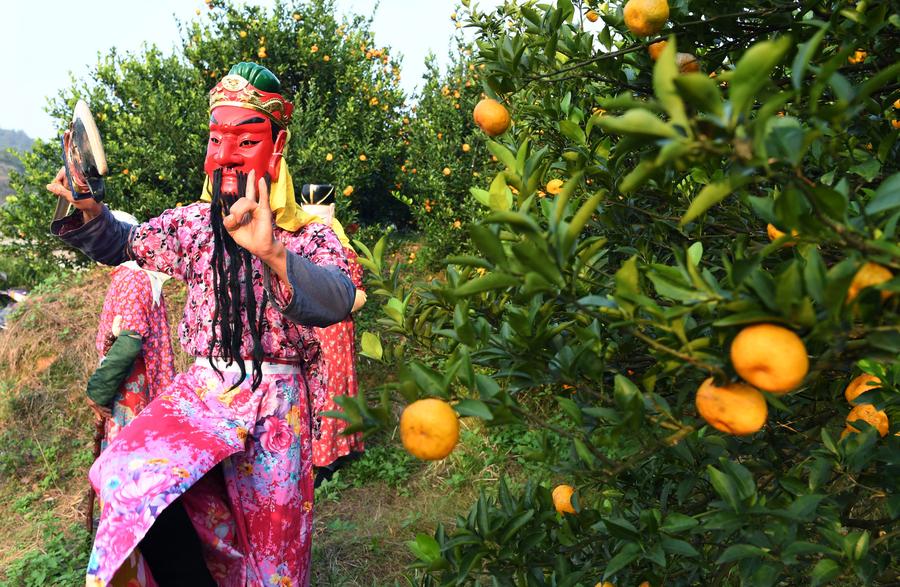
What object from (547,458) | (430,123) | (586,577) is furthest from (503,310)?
(430,123)

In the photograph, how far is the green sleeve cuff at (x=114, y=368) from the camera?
2887 mm

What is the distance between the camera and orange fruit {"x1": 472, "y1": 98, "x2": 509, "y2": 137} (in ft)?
4.50

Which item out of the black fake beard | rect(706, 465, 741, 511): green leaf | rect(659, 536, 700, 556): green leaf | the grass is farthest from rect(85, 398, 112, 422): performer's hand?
rect(706, 465, 741, 511): green leaf

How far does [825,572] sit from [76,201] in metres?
1.90

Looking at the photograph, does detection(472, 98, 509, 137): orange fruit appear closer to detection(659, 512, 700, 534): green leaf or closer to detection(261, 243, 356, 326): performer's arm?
detection(261, 243, 356, 326): performer's arm

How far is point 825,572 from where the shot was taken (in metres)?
0.94

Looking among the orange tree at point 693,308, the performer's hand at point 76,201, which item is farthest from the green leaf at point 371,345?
the performer's hand at point 76,201

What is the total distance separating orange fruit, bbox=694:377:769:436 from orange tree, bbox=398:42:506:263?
4.70 metres

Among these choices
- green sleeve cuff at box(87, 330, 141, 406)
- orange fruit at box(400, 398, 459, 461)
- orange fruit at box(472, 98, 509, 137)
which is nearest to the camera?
orange fruit at box(400, 398, 459, 461)

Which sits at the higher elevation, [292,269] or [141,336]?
[292,269]

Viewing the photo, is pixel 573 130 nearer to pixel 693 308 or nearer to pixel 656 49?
pixel 656 49

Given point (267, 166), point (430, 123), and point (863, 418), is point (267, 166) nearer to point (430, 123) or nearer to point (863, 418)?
point (863, 418)

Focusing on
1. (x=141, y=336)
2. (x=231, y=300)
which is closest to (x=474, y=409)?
(x=231, y=300)

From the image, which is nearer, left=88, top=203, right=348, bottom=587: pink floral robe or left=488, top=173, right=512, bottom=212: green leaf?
left=488, top=173, right=512, bottom=212: green leaf
